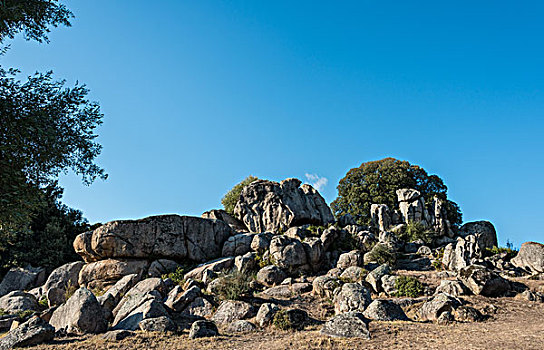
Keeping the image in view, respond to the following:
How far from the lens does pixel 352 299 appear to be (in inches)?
672

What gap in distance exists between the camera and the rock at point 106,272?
2520 centimetres

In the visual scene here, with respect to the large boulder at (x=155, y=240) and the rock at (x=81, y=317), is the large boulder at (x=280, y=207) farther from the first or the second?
the rock at (x=81, y=317)

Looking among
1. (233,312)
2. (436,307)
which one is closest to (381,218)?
(436,307)

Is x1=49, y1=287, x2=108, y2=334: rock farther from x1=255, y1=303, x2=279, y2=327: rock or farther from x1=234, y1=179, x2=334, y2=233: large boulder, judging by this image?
x1=234, y1=179, x2=334, y2=233: large boulder

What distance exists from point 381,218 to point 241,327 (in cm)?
2613

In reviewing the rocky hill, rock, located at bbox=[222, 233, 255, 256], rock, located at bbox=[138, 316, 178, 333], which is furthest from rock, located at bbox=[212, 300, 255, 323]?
rock, located at bbox=[222, 233, 255, 256]

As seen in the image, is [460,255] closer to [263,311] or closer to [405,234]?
[405,234]

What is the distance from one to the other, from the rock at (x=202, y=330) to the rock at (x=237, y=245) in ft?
42.4

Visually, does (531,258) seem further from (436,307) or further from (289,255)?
(289,255)

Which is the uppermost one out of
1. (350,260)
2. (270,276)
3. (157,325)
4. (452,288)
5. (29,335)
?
(350,260)

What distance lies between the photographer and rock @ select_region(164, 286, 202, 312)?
18219 millimetres

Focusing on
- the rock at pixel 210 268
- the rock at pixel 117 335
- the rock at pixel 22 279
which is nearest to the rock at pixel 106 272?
the rock at pixel 210 268

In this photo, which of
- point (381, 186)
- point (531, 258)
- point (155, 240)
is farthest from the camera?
point (381, 186)

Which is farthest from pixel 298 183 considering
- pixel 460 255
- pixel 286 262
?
pixel 460 255
